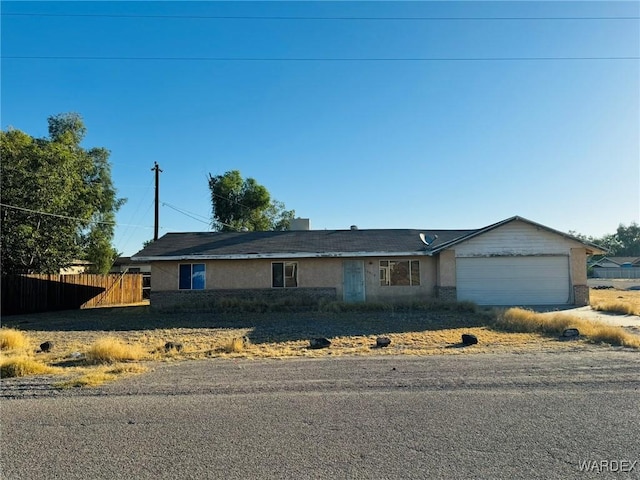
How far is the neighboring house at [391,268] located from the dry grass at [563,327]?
552cm

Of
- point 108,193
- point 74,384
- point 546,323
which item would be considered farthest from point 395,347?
point 108,193

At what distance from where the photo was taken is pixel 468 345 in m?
11.1

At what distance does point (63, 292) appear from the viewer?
25.3m

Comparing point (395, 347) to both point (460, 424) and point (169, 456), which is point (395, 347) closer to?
point (460, 424)

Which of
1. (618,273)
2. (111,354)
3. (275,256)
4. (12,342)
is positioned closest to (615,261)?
(618,273)

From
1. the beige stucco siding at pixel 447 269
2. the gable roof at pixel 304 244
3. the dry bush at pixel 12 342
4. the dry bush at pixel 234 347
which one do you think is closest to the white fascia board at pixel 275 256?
the gable roof at pixel 304 244

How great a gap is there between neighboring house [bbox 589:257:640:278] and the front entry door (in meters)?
70.6

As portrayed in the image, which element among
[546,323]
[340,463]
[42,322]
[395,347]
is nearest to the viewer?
[340,463]

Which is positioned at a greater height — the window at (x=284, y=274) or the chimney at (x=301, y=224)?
the chimney at (x=301, y=224)

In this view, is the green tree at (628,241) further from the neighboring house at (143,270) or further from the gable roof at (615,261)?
the neighboring house at (143,270)

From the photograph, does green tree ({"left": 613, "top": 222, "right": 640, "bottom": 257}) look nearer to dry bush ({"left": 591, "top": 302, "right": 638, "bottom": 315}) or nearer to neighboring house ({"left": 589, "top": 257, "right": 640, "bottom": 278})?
neighboring house ({"left": 589, "top": 257, "right": 640, "bottom": 278})

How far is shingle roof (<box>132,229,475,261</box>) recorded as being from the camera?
833 inches

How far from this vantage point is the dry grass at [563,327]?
36.0 feet

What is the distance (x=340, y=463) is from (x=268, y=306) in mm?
16257
